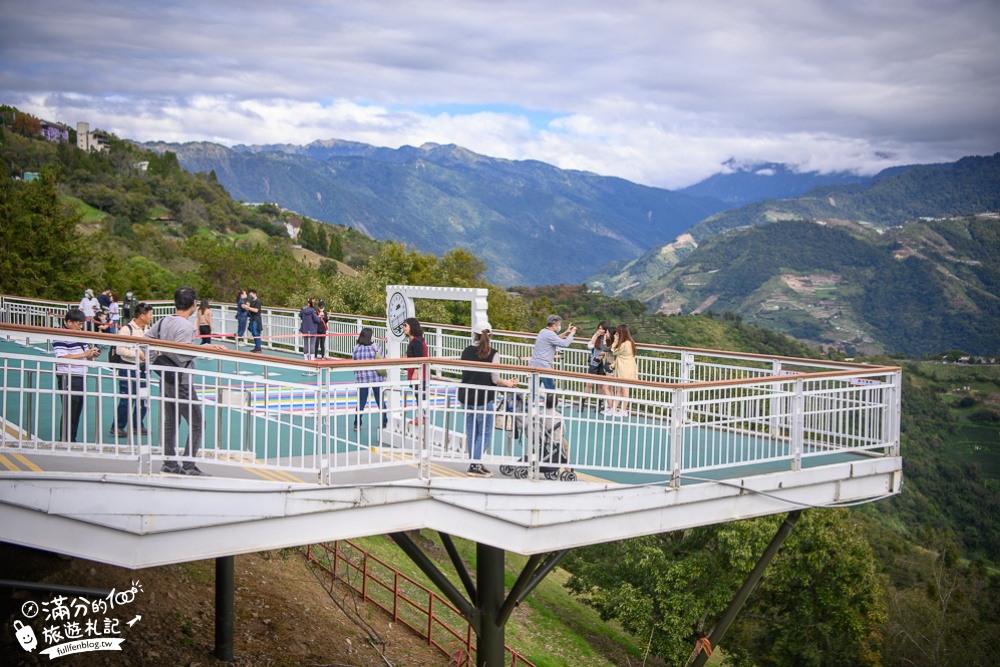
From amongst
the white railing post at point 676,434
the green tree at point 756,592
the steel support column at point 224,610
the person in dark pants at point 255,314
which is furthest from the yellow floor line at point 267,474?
the green tree at point 756,592

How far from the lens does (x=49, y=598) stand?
10.9 metres

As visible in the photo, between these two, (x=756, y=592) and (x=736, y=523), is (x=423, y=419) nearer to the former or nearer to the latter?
(x=736, y=523)

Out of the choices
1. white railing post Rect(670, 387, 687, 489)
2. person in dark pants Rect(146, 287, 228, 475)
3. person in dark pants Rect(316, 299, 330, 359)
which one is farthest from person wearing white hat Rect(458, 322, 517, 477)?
person in dark pants Rect(316, 299, 330, 359)

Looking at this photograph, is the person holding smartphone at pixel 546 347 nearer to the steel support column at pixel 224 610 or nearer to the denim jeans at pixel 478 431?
the denim jeans at pixel 478 431

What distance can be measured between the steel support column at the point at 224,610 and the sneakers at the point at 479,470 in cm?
508

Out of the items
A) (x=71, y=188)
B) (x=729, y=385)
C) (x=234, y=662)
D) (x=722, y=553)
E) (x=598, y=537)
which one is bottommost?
(x=722, y=553)

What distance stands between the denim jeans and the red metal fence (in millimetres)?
9493

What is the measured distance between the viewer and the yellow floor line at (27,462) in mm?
8023

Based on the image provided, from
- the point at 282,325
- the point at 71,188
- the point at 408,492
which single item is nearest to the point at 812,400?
the point at 408,492

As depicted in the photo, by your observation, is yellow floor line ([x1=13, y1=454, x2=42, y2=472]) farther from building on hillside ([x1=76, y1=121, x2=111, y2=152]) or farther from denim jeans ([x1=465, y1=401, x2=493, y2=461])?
building on hillside ([x1=76, y1=121, x2=111, y2=152])

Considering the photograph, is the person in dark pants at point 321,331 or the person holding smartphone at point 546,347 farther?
the person in dark pants at point 321,331

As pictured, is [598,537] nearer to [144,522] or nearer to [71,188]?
[144,522]

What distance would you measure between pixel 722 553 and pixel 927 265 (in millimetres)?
188772

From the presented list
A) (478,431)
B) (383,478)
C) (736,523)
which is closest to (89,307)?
(478,431)
